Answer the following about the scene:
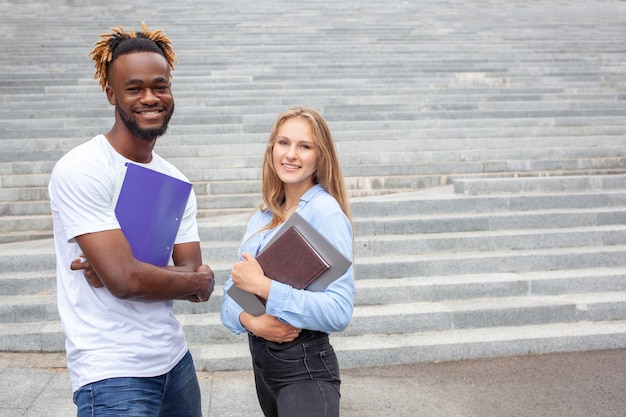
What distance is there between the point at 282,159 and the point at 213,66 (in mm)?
9982

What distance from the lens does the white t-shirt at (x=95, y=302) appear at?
1.86 metres

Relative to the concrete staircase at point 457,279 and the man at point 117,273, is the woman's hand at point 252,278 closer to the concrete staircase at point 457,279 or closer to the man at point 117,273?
the man at point 117,273

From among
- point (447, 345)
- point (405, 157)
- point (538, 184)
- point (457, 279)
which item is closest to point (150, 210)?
point (447, 345)

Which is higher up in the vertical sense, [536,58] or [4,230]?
[536,58]

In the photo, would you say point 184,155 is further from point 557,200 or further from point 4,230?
point 557,200

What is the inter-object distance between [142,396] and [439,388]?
2755mm

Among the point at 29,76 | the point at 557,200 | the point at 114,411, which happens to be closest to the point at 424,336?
the point at 557,200

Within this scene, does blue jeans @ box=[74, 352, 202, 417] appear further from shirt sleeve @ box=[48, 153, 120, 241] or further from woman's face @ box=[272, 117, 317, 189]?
woman's face @ box=[272, 117, 317, 189]

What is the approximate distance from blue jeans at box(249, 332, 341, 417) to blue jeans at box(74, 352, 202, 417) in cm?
28

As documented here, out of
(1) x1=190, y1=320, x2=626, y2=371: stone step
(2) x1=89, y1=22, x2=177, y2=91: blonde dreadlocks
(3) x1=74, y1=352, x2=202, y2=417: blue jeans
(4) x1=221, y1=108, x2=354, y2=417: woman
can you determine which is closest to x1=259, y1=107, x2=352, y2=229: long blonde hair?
(4) x1=221, y1=108, x2=354, y2=417: woman

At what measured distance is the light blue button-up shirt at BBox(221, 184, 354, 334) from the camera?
201cm

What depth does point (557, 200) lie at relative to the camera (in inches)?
255

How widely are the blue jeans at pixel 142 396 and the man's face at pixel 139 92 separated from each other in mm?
801

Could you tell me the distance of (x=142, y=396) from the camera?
1.94 metres
